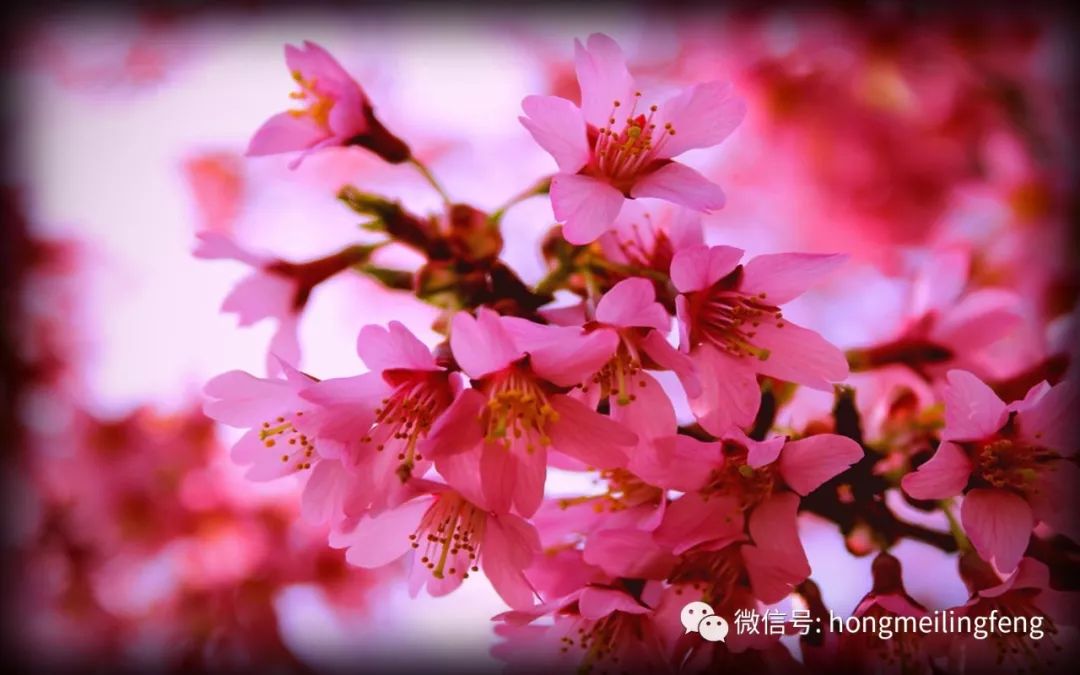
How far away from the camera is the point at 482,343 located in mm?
604

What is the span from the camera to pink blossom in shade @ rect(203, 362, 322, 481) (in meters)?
0.69

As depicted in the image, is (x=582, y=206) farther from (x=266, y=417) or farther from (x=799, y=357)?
(x=266, y=417)

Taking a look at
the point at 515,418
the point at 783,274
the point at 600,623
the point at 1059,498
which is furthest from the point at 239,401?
the point at 1059,498

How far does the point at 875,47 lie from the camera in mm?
1546

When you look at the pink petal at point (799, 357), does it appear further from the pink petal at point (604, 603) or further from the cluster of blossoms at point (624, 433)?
the pink petal at point (604, 603)

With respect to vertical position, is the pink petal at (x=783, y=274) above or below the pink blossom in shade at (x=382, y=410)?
above

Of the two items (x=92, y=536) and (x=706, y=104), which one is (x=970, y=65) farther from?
(x=92, y=536)

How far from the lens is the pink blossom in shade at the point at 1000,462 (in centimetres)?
64

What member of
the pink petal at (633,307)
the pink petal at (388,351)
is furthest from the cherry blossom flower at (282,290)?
the pink petal at (633,307)

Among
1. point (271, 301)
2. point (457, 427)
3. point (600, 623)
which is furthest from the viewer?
point (271, 301)

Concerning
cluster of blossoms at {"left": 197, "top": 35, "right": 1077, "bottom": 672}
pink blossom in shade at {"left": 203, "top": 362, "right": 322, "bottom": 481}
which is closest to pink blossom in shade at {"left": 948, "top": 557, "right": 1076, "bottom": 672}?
cluster of blossoms at {"left": 197, "top": 35, "right": 1077, "bottom": 672}

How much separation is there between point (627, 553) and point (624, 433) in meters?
0.12

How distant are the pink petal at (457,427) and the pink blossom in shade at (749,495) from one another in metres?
Answer: 0.15

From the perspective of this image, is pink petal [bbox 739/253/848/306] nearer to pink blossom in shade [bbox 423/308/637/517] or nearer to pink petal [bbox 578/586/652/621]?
pink blossom in shade [bbox 423/308/637/517]
